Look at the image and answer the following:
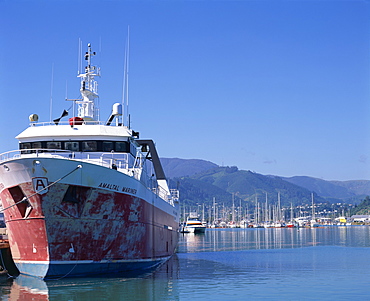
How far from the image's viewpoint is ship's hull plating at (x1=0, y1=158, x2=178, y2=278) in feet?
75.2

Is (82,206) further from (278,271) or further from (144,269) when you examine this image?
(278,271)

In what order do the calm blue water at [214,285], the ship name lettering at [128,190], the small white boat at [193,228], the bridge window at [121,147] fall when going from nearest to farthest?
the calm blue water at [214,285] → the ship name lettering at [128,190] → the bridge window at [121,147] → the small white boat at [193,228]

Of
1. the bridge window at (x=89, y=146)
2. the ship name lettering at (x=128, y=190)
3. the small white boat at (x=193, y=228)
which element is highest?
the bridge window at (x=89, y=146)

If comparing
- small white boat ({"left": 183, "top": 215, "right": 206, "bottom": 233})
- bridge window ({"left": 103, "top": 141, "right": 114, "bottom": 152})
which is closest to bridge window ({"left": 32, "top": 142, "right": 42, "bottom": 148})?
bridge window ({"left": 103, "top": 141, "right": 114, "bottom": 152})

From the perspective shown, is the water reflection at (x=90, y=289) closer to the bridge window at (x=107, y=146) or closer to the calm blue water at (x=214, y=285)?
the calm blue water at (x=214, y=285)

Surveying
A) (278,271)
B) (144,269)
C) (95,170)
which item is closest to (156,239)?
(144,269)

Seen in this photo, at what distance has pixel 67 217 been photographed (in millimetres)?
23312

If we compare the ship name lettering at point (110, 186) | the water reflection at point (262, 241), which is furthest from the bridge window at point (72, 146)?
the water reflection at point (262, 241)

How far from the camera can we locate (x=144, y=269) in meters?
28.8

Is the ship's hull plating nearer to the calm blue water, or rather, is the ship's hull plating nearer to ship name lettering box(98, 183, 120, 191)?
ship name lettering box(98, 183, 120, 191)

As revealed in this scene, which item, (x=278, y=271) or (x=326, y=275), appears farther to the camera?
(x=278, y=271)

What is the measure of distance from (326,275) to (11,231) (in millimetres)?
16090

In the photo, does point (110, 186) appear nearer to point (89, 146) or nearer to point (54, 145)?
point (89, 146)

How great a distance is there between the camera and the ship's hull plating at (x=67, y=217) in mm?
22922
